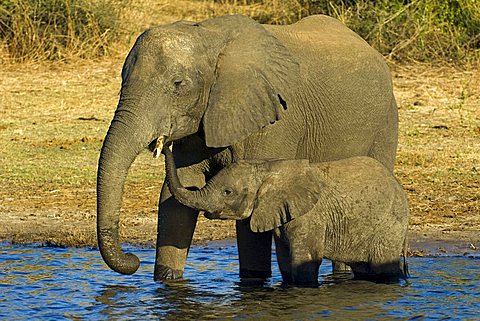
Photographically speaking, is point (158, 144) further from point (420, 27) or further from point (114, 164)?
point (420, 27)

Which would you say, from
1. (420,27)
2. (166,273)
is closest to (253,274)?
(166,273)

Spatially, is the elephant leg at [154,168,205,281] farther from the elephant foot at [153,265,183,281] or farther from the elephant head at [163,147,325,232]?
the elephant head at [163,147,325,232]

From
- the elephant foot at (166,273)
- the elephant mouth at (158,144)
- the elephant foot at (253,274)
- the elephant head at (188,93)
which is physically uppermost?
the elephant head at (188,93)

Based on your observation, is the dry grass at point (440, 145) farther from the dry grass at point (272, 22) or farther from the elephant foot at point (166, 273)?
the elephant foot at point (166, 273)

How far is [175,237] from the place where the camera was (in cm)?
765

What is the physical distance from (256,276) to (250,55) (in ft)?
5.11

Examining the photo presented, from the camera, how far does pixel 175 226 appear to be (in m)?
7.63

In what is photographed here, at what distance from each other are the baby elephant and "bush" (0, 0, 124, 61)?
7867mm

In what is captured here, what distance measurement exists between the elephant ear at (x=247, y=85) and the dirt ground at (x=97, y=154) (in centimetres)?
233

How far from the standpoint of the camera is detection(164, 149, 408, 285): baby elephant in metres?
7.38

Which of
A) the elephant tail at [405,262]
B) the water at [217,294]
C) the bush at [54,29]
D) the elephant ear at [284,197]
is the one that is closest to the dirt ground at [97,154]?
the bush at [54,29]

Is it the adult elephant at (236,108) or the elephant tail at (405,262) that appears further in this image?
the elephant tail at (405,262)

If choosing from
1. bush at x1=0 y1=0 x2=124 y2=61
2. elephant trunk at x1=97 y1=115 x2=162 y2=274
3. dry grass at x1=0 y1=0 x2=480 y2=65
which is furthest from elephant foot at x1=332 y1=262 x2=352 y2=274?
bush at x1=0 y1=0 x2=124 y2=61

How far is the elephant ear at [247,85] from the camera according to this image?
7.09 meters
